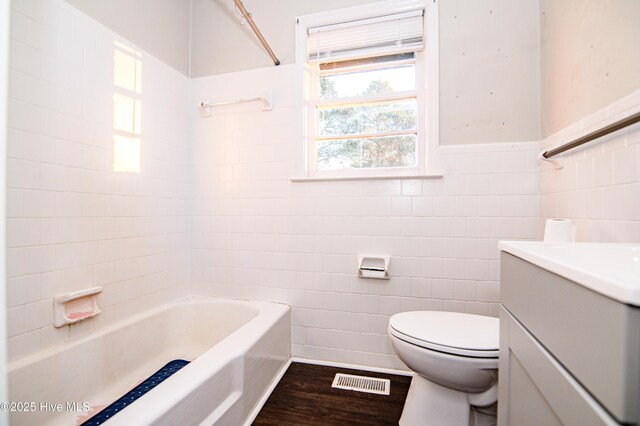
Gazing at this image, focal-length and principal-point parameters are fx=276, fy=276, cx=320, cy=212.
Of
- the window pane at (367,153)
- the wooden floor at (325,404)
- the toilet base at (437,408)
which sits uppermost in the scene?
the window pane at (367,153)

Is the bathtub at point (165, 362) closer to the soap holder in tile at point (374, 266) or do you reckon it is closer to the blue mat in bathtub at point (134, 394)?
the blue mat in bathtub at point (134, 394)

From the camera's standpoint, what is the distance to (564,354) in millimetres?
483

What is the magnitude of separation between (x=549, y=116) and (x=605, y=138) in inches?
19.3

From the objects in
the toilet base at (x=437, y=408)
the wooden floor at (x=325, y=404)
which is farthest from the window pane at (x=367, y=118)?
the wooden floor at (x=325, y=404)

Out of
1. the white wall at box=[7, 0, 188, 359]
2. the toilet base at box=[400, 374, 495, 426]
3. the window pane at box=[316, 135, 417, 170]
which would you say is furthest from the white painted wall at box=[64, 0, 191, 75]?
the toilet base at box=[400, 374, 495, 426]

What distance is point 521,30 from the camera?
5.00 ft

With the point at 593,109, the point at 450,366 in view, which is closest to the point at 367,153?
the point at 593,109

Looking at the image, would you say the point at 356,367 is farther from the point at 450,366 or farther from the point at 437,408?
the point at 450,366

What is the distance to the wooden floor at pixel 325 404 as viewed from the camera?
1.31m

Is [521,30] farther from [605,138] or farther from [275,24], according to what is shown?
[275,24]

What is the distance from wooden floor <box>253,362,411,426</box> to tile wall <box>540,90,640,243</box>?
116 cm

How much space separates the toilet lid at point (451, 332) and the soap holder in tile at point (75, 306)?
146 cm

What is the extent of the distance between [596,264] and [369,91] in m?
1.51

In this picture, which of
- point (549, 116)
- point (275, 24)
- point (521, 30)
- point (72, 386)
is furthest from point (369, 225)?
point (72, 386)
